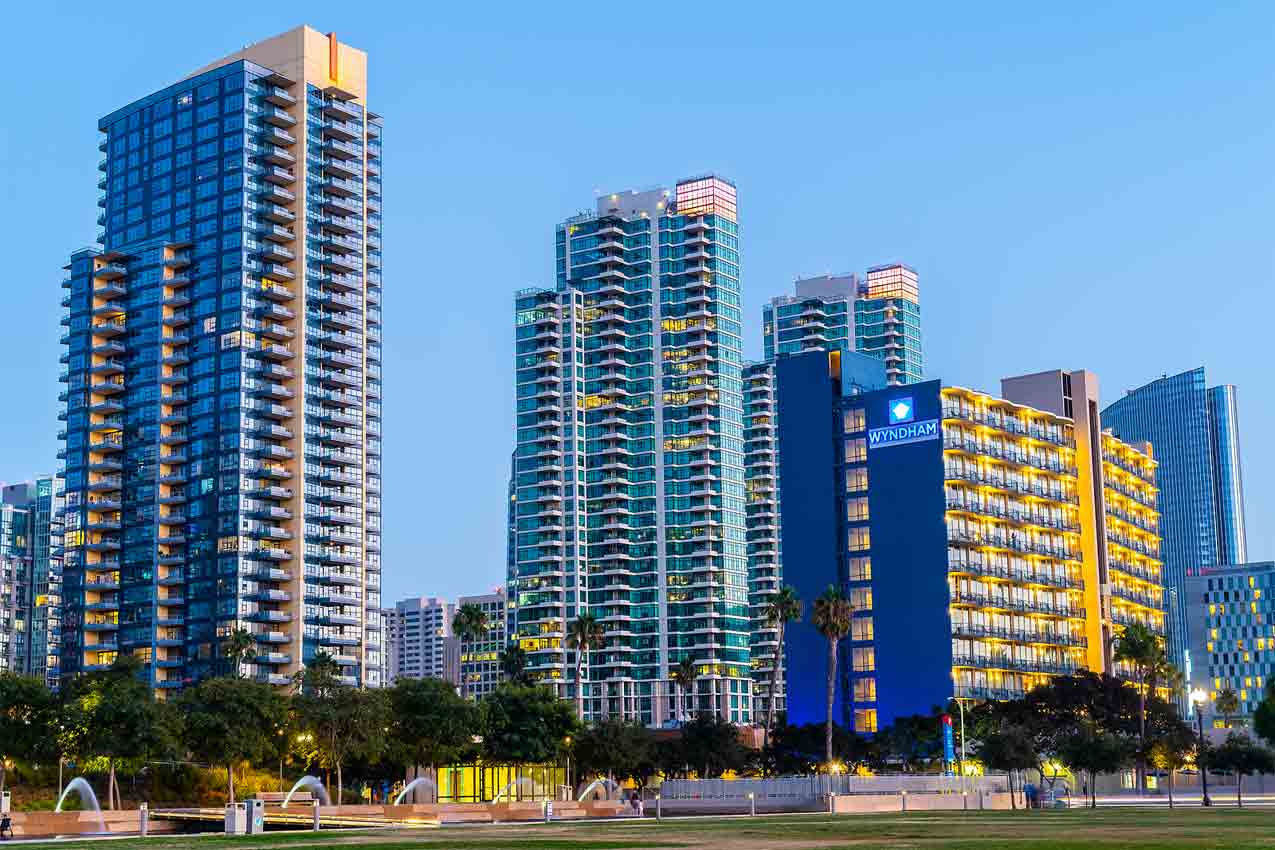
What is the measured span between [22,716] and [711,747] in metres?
79.5

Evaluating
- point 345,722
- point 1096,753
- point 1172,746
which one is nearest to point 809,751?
point 1172,746

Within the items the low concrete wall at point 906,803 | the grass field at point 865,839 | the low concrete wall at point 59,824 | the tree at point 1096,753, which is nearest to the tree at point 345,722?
the low concrete wall at point 906,803

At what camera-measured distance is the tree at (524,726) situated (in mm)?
163750

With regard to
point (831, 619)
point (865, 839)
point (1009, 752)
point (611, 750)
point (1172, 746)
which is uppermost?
point (831, 619)

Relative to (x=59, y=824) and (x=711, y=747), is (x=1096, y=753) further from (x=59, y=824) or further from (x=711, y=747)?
(x=59, y=824)

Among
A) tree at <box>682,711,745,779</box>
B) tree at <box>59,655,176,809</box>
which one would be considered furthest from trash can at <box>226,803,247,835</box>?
tree at <box>682,711,745,779</box>

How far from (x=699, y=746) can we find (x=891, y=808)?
2734 inches

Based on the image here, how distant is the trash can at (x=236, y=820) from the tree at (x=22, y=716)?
176 feet

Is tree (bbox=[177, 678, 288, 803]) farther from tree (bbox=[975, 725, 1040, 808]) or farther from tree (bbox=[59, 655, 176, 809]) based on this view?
tree (bbox=[975, 725, 1040, 808])

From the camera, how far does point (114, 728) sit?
12425 cm

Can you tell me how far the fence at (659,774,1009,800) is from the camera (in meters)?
132

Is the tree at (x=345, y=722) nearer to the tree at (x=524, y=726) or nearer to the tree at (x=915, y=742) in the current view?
the tree at (x=524, y=726)

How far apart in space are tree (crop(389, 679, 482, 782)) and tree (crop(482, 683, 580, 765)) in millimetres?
7363

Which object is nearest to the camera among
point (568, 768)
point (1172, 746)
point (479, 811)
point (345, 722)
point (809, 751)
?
point (479, 811)
